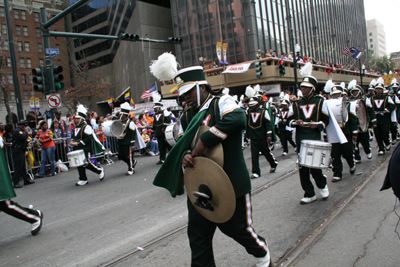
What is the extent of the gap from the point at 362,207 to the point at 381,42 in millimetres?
188829

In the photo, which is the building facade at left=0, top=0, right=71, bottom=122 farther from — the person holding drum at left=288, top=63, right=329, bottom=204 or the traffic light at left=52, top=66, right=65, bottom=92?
the person holding drum at left=288, top=63, right=329, bottom=204

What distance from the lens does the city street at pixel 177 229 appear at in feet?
12.4

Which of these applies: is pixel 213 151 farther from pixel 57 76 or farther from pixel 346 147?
pixel 57 76

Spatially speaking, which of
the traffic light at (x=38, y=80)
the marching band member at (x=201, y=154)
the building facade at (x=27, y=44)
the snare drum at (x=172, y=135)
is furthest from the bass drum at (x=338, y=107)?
the building facade at (x=27, y=44)

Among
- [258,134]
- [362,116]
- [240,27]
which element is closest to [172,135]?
[258,134]

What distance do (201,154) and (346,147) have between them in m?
5.68

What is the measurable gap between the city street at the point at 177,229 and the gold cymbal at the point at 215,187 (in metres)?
1.25

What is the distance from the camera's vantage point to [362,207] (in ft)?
16.9

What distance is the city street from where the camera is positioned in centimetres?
379

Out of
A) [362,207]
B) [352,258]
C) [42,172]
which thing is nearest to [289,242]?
[352,258]

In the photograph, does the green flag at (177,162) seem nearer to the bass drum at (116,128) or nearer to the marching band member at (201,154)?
the marching band member at (201,154)

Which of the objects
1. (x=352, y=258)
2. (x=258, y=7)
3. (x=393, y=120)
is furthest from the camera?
(x=258, y=7)

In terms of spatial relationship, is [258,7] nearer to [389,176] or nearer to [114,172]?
[114,172]

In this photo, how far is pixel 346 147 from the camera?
7.32m
